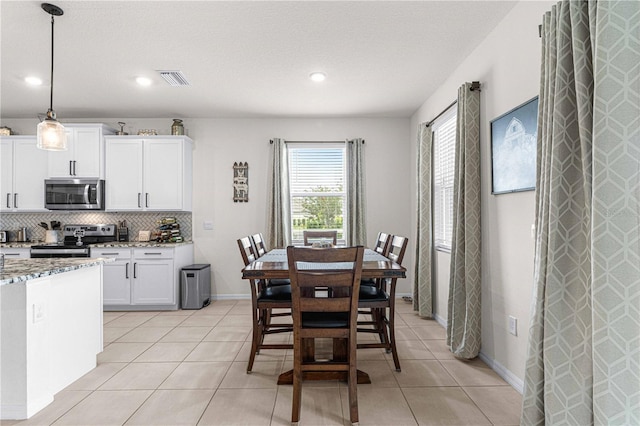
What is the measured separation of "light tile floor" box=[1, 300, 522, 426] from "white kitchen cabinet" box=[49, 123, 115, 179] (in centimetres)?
252

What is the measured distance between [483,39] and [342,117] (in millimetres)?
2521

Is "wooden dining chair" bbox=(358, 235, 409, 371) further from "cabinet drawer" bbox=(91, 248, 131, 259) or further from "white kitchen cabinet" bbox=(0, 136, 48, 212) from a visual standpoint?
"white kitchen cabinet" bbox=(0, 136, 48, 212)

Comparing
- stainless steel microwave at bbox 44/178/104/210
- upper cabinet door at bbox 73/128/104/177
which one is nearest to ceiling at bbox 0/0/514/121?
upper cabinet door at bbox 73/128/104/177

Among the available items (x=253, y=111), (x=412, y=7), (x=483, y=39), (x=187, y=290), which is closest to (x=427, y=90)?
(x=483, y=39)

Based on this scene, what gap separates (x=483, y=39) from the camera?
9.55 feet

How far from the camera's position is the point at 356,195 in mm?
5062

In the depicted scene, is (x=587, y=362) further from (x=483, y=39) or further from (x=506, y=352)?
(x=483, y=39)

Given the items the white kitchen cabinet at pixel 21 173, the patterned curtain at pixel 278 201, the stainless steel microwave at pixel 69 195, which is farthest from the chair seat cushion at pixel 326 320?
the white kitchen cabinet at pixel 21 173

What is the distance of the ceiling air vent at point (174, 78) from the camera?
3543 mm

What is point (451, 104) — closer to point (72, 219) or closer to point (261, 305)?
point (261, 305)

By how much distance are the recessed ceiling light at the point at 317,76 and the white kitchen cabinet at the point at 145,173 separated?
2.24 m

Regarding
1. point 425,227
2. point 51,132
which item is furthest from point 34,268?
point 425,227

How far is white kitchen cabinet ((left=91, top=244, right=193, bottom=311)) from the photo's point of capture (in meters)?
4.59

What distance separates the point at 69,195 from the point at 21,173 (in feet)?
2.43
